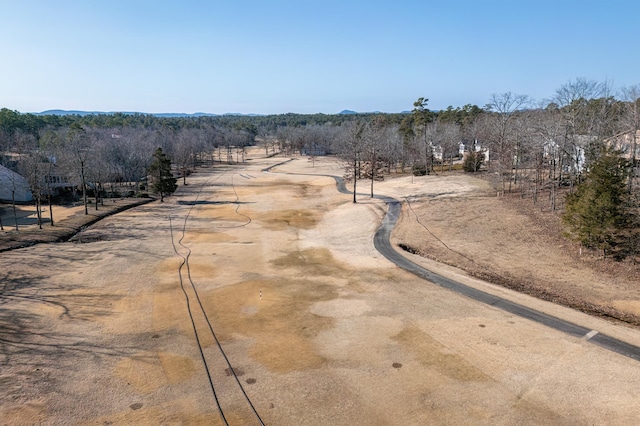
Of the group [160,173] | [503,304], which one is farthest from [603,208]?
[160,173]

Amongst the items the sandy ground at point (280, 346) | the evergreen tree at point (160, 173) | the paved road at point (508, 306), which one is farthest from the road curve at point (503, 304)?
the evergreen tree at point (160, 173)

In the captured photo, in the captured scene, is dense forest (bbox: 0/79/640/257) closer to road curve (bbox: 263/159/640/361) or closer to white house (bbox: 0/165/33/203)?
white house (bbox: 0/165/33/203)

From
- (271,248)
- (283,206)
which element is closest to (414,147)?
(283,206)

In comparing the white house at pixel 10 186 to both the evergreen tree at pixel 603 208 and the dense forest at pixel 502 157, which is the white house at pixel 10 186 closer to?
the dense forest at pixel 502 157

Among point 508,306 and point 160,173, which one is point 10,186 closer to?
point 160,173

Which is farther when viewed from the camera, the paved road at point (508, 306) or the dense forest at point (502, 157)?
the dense forest at point (502, 157)

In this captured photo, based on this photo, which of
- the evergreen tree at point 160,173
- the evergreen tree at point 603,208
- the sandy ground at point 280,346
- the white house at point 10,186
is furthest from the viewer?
the evergreen tree at point 160,173

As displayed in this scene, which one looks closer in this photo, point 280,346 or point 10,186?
point 280,346
